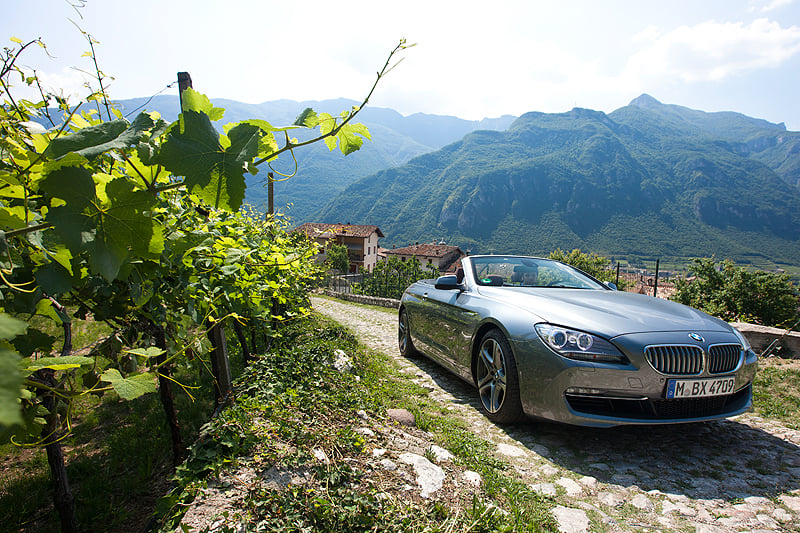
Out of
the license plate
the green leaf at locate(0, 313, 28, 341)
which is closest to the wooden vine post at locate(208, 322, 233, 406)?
the green leaf at locate(0, 313, 28, 341)

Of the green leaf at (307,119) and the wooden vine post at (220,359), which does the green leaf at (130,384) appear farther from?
the wooden vine post at (220,359)

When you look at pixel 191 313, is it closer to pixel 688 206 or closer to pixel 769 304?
pixel 769 304

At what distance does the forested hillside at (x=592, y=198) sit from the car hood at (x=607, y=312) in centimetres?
10121

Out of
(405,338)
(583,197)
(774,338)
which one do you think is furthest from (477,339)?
(583,197)

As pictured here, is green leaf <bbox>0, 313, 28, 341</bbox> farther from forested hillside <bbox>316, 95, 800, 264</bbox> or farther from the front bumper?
forested hillside <bbox>316, 95, 800, 264</bbox>

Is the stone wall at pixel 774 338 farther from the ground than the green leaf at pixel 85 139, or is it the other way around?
the green leaf at pixel 85 139

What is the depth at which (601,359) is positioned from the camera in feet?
9.13

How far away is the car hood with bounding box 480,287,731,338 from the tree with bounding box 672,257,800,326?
5.18 metres

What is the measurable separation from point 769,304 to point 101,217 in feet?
31.2

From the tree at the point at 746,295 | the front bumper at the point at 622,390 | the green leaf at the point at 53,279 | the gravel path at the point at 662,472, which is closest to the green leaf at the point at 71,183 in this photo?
the green leaf at the point at 53,279

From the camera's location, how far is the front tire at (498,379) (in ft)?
10.7

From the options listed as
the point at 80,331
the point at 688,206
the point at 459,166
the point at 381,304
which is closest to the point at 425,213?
the point at 459,166

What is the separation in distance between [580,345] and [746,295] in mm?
6695

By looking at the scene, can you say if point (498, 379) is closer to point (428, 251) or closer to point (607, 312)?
point (607, 312)
